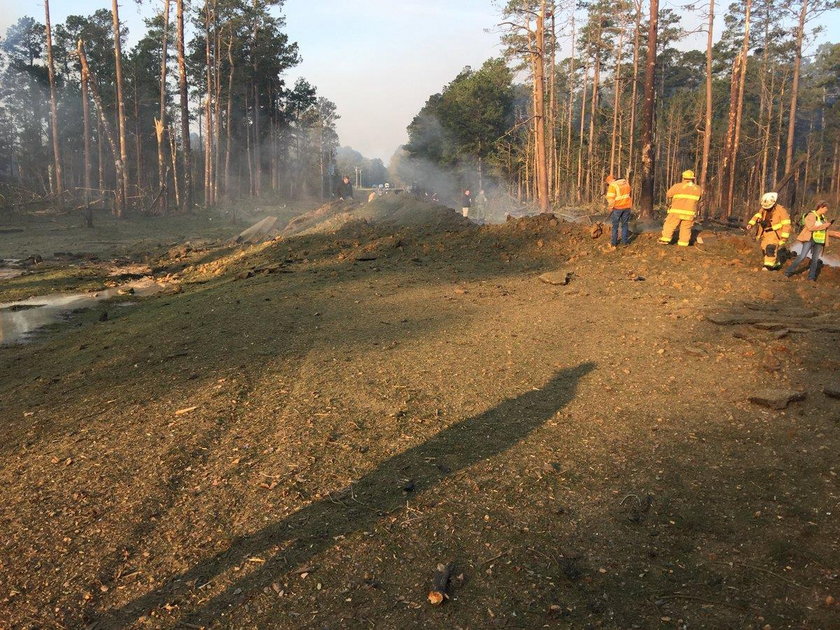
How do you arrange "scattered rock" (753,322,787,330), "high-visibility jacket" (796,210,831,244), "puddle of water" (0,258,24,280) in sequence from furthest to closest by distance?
"puddle of water" (0,258,24,280) → "high-visibility jacket" (796,210,831,244) → "scattered rock" (753,322,787,330)

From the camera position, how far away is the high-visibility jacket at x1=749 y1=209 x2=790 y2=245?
445 inches

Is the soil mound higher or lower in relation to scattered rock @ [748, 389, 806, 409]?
higher

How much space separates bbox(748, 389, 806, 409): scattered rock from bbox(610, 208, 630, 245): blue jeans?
8.06m

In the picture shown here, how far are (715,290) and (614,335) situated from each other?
10.4ft

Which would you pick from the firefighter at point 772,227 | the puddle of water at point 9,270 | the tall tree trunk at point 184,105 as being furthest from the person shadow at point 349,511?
the tall tree trunk at point 184,105

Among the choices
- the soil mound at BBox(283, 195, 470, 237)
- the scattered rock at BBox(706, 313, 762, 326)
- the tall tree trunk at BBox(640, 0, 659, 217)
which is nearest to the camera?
the scattered rock at BBox(706, 313, 762, 326)

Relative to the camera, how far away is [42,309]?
11.8 metres

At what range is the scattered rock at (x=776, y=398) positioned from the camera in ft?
18.4

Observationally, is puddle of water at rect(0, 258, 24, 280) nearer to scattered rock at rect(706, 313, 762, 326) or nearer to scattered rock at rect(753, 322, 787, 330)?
scattered rock at rect(706, 313, 762, 326)

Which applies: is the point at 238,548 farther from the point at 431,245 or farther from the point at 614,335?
the point at 431,245

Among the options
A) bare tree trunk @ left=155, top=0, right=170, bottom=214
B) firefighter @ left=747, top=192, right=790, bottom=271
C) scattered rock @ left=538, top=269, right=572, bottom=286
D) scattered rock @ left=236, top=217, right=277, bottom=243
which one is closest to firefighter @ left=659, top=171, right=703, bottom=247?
firefighter @ left=747, top=192, right=790, bottom=271

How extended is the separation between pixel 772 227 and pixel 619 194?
2953 millimetres

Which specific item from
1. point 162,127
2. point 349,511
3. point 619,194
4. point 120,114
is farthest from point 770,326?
point 120,114

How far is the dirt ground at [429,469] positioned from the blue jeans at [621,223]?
13.7 ft
